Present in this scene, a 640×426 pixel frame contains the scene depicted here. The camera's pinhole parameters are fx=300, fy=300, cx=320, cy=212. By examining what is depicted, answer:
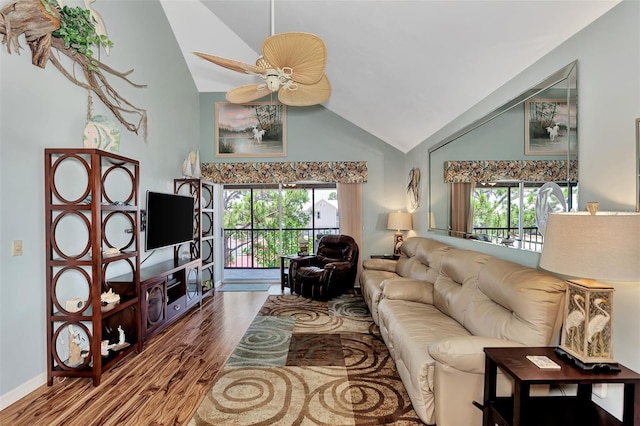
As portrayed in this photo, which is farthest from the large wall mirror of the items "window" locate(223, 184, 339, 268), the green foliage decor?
the green foliage decor

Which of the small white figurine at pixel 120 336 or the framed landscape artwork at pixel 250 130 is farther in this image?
the framed landscape artwork at pixel 250 130

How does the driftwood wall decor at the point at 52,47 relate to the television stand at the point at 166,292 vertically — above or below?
above

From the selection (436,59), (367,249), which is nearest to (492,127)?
(436,59)

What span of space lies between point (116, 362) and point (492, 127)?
3946 mm

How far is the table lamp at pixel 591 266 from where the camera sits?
4.02ft

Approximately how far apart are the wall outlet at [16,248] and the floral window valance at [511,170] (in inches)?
152

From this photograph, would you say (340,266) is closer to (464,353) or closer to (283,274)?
(283,274)

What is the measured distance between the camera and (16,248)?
225 cm

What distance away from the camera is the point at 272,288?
5.43 metres

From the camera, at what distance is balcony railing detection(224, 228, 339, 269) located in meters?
6.10

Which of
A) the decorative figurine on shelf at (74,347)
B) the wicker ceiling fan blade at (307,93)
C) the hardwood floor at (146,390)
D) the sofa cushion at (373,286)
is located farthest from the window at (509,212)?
the decorative figurine on shelf at (74,347)

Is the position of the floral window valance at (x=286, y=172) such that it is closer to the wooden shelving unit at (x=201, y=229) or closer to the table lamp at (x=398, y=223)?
the wooden shelving unit at (x=201, y=229)

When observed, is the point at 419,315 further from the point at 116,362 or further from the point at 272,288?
the point at 272,288

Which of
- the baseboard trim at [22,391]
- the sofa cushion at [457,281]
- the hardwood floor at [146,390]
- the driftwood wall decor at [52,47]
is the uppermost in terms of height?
the driftwood wall decor at [52,47]
